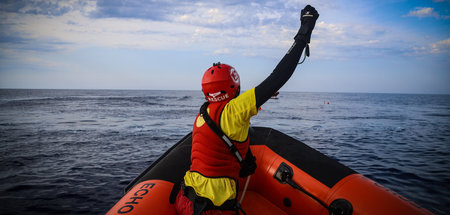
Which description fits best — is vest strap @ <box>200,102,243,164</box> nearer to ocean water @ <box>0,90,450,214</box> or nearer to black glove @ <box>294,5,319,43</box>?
black glove @ <box>294,5,319,43</box>

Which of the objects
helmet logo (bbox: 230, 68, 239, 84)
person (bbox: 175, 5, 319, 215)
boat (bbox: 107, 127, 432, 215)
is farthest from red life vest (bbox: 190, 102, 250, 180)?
boat (bbox: 107, 127, 432, 215)

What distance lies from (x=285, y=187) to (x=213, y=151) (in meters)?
1.70

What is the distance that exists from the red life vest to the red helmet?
0.07 metres

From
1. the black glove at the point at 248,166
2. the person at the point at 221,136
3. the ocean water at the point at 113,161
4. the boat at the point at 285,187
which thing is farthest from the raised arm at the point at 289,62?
the ocean water at the point at 113,161

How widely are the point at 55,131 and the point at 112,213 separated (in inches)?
546

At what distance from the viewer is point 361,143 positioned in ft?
35.9

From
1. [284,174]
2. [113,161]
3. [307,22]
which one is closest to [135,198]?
[284,174]

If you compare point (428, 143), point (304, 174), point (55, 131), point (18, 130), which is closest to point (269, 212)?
point (304, 174)

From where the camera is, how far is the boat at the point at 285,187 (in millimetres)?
2395

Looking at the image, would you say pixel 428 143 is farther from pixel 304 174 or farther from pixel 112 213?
pixel 112 213

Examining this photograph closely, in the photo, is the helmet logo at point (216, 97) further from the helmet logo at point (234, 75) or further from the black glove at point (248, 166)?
the black glove at point (248, 166)

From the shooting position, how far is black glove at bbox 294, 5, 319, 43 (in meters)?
1.87

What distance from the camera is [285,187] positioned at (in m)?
3.13

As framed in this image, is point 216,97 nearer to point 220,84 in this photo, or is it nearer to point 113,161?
point 220,84
